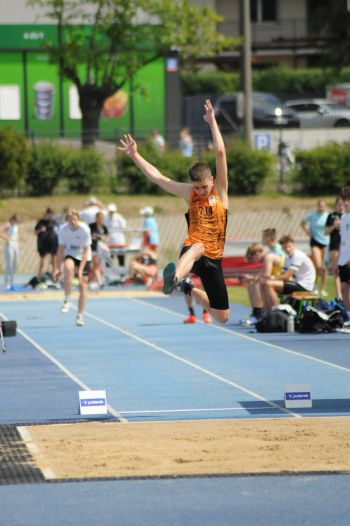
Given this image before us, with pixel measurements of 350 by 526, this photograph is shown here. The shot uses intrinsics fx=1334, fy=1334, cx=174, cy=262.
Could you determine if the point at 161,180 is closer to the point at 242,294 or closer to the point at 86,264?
the point at 86,264

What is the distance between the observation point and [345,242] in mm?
16453

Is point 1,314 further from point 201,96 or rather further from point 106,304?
point 201,96

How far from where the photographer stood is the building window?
210ft

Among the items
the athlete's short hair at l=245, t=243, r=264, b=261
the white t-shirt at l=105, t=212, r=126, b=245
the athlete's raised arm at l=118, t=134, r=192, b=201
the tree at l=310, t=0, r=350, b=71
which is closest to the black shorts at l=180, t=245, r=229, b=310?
the athlete's raised arm at l=118, t=134, r=192, b=201

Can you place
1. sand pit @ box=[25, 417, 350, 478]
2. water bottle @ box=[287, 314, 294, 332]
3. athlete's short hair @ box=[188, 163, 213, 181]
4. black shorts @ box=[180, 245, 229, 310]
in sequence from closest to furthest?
sand pit @ box=[25, 417, 350, 478] < athlete's short hair @ box=[188, 163, 213, 181] < black shorts @ box=[180, 245, 229, 310] < water bottle @ box=[287, 314, 294, 332]

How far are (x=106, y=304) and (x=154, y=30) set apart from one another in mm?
18962

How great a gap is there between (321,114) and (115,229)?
879 inches

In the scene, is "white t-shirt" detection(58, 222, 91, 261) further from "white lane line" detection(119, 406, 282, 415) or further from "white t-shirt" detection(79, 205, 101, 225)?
"white t-shirt" detection(79, 205, 101, 225)

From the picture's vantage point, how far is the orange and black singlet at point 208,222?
36.8 ft

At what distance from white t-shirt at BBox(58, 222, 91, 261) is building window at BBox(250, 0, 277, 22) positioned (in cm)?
4626

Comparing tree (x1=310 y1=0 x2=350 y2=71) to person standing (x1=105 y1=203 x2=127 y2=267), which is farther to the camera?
tree (x1=310 y1=0 x2=350 y2=71)

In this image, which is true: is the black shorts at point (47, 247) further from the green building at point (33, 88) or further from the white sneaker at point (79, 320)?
the green building at point (33, 88)

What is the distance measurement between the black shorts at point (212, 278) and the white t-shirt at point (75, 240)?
776 centimetres

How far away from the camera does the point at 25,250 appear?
32.8m
